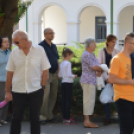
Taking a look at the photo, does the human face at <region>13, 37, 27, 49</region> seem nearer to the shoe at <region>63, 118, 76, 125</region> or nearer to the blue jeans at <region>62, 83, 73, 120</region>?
Answer: the blue jeans at <region>62, 83, 73, 120</region>

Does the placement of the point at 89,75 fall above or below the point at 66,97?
above

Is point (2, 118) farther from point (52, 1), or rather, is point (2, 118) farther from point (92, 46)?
point (52, 1)

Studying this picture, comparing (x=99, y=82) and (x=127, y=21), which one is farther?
(x=127, y=21)

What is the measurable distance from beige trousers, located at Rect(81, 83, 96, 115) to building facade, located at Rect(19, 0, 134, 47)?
1354 centimetres

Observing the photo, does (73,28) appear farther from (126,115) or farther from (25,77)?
(126,115)

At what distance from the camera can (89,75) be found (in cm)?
→ 579

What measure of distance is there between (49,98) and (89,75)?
1047 mm

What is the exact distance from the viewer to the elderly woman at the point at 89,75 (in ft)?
18.8

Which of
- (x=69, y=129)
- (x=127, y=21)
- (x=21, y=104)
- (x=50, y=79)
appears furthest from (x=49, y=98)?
(x=127, y=21)

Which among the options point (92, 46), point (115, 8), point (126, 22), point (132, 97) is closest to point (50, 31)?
point (92, 46)

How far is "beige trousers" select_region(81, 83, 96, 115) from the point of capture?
586 cm

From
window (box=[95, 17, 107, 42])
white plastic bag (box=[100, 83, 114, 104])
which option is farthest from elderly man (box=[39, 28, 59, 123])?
window (box=[95, 17, 107, 42])

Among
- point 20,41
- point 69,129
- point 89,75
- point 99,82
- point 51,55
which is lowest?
point 69,129

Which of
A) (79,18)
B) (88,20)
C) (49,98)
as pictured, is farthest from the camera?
(88,20)
